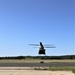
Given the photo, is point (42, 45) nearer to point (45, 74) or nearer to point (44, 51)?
point (44, 51)

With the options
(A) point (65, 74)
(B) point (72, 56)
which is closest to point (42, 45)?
(A) point (65, 74)

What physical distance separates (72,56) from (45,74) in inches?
4353

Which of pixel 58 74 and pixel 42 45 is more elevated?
pixel 42 45

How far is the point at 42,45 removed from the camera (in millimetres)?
72375

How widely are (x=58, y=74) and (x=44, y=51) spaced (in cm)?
3721

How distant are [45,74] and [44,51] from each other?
37.3 metres

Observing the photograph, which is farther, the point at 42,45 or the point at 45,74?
the point at 42,45

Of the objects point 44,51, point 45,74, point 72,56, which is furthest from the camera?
point 72,56

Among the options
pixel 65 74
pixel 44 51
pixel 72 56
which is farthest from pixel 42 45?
pixel 72 56

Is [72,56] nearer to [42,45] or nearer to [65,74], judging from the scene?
[42,45]

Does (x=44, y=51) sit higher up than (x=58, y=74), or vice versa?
(x=44, y=51)

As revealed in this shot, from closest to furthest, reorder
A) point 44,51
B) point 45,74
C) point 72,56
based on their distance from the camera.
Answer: point 45,74
point 44,51
point 72,56

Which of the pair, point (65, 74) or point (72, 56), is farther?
point (72, 56)

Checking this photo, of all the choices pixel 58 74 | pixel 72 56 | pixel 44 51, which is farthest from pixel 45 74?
pixel 72 56
